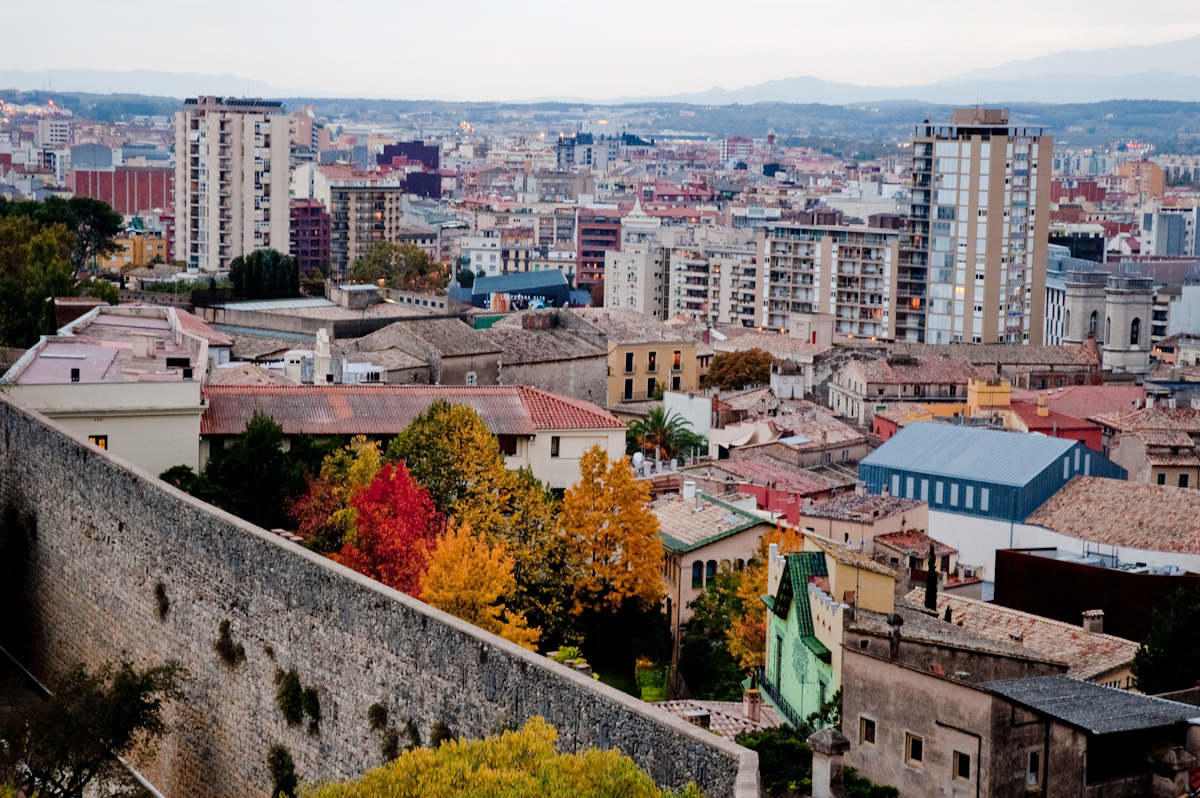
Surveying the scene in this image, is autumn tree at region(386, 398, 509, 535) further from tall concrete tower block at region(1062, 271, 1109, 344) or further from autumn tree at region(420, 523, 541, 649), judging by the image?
tall concrete tower block at region(1062, 271, 1109, 344)

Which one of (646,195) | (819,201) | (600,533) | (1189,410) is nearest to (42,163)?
(646,195)

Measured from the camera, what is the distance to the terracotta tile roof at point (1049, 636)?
18.7 meters

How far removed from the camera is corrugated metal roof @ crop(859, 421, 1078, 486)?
3008 centimetres

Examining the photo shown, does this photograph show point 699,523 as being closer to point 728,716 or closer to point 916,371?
point 728,716

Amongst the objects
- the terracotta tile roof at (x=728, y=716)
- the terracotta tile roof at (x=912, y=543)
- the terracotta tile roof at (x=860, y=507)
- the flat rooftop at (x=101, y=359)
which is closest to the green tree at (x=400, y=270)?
the flat rooftop at (x=101, y=359)

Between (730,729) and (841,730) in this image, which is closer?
(841,730)

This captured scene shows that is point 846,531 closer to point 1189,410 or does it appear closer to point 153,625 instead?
point 153,625

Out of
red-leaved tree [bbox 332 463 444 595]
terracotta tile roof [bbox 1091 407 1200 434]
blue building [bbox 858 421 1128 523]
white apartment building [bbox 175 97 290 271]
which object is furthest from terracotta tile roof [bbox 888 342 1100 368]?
white apartment building [bbox 175 97 290 271]

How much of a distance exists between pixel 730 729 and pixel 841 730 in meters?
1.36

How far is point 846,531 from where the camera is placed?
26406mm

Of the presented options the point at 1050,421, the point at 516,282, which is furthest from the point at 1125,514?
the point at 516,282

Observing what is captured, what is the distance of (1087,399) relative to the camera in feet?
141

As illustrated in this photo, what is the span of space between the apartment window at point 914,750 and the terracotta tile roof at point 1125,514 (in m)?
13.0

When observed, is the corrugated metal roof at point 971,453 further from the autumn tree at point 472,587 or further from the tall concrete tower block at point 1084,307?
the tall concrete tower block at point 1084,307
